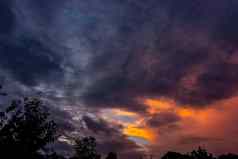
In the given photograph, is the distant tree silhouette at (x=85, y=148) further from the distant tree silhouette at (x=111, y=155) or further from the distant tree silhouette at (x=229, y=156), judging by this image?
the distant tree silhouette at (x=229, y=156)

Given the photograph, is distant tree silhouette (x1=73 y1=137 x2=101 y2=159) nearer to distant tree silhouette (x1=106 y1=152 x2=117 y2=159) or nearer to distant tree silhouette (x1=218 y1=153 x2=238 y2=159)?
distant tree silhouette (x1=106 y1=152 x2=117 y2=159)

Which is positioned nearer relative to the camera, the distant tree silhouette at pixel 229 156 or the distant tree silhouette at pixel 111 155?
the distant tree silhouette at pixel 111 155

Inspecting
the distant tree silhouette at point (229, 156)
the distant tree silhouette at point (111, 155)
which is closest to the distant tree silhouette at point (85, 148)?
the distant tree silhouette at point (111, 155)

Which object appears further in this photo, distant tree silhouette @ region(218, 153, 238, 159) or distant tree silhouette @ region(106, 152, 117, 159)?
distant tree silhouette @ region(218, 153, 238, 159)

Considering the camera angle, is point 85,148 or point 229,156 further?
point 229,156

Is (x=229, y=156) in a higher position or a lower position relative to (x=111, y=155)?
lower

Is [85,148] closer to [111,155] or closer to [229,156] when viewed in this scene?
[111,155]

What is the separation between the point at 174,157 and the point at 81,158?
3092cm

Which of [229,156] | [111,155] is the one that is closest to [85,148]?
[111,155]

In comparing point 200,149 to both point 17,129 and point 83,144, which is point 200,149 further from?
point 17,129

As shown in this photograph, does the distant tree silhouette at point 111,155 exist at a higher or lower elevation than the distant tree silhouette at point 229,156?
higher

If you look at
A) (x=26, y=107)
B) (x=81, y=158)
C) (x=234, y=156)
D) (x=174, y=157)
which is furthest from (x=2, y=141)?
(x=234, y=156)

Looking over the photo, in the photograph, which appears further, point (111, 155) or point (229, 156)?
point (229, 156)

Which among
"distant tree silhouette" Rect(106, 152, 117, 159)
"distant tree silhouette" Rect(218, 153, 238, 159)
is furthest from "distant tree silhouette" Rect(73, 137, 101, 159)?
"distant tree silhouette" Rect(218, 153, 238, 159)
